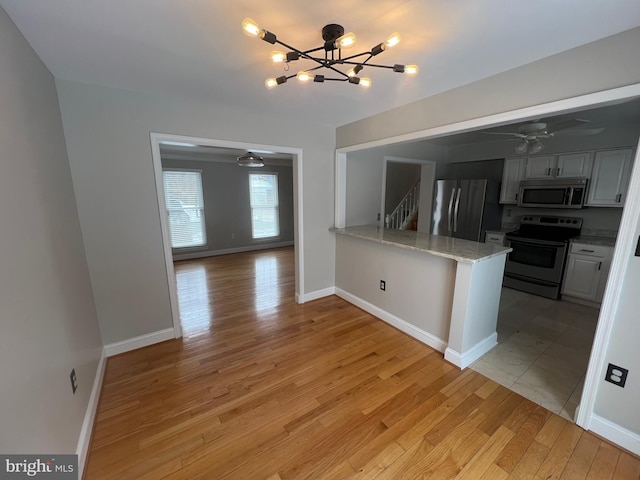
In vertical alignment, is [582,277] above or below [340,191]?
below

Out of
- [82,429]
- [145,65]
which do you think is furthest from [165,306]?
[145,65]

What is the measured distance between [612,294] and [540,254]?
2551 millimetres

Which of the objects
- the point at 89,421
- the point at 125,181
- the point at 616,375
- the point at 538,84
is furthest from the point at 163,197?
the point at 616,375

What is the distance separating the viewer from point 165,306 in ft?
8.58

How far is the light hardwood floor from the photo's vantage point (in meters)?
1.44

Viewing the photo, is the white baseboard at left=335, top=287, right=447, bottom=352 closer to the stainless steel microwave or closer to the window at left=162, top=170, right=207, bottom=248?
the stainless steel microwave

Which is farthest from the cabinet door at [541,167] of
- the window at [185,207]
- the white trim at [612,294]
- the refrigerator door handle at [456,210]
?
the window at [185,207]

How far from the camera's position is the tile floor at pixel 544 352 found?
1.97m

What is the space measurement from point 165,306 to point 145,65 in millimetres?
2103

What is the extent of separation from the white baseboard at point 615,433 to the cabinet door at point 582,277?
245cm

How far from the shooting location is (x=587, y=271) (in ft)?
10.9

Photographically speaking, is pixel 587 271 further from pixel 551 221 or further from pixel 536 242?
pixel 551 221

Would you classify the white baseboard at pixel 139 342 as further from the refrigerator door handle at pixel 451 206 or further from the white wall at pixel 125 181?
the refrigerator door handle at pixel 451 206

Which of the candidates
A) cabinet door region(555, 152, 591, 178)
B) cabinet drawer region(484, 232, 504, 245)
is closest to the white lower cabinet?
cabinet drawer region(484, 232, 504, 245)
